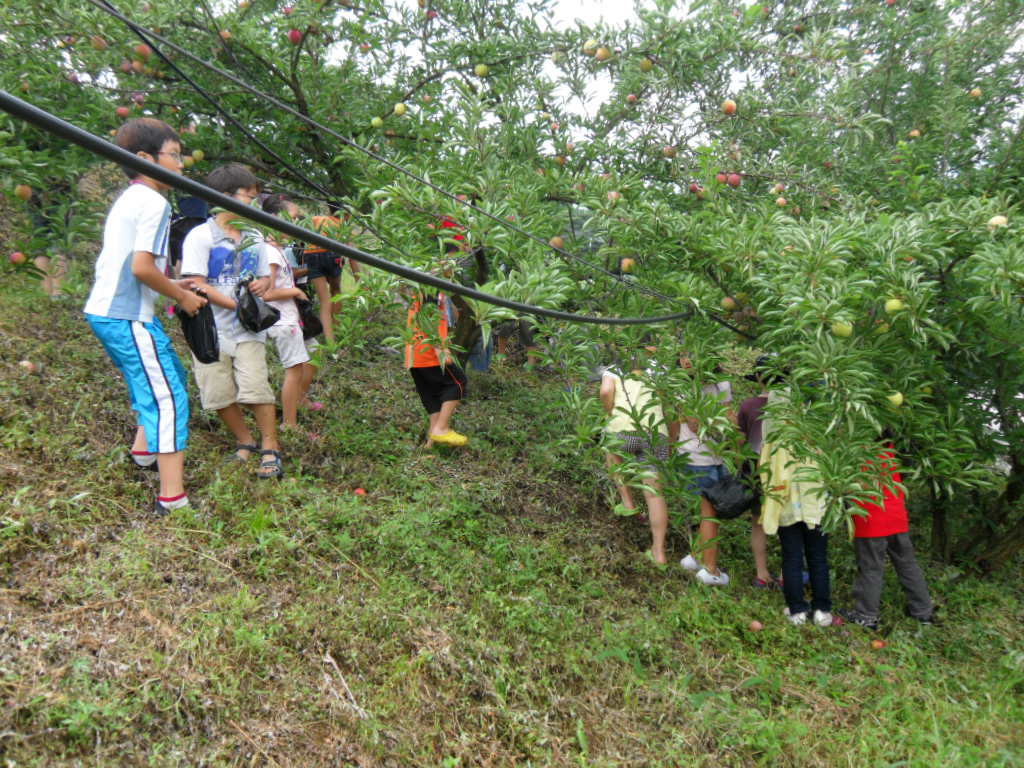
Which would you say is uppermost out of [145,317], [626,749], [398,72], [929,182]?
[398,72]

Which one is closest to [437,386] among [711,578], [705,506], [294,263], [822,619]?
[294,263]

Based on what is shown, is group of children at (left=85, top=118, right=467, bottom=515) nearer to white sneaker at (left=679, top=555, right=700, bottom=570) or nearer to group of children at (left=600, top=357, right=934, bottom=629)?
group of children at (left=600, top=357, right=934, bottom=629)

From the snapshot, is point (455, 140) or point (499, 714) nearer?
point (499, 714)

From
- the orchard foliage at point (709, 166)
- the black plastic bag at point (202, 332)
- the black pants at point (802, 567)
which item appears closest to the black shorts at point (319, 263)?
the orchard foliage at point (709, 166)

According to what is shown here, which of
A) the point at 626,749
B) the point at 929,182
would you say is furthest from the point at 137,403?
the point at 929,182

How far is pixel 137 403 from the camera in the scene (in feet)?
9.15

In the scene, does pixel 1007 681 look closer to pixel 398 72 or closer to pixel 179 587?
pixel 179 587

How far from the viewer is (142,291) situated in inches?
108

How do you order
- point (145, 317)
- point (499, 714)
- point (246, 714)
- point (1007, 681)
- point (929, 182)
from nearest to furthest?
point (246, 714), point (499, 714), point (145, 317), point (1007, 681), point (929, 182)

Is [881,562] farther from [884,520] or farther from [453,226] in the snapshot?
[453,226]

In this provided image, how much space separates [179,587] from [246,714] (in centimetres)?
66

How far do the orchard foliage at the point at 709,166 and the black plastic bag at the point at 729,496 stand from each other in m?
0.86

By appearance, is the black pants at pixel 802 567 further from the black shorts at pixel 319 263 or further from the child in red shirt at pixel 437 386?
the black shorts at pixel 319 263

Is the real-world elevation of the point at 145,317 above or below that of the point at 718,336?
above
